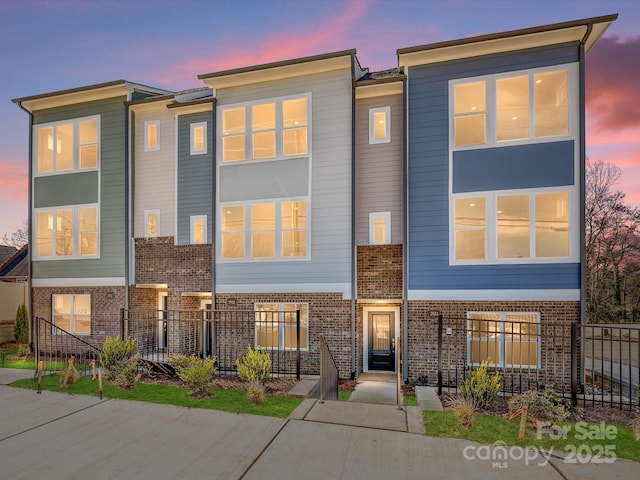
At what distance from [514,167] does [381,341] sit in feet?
19.7

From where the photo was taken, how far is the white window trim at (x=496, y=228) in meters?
8.85

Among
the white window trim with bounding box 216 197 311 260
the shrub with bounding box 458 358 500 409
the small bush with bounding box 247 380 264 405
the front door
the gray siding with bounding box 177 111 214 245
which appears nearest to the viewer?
the shrub with bounding box 458 358 500 409

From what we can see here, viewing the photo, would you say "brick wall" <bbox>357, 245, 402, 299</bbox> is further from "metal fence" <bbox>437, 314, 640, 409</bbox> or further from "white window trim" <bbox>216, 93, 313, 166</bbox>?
"white window trim" <bbox>216, 93, 313, 166</bbox>

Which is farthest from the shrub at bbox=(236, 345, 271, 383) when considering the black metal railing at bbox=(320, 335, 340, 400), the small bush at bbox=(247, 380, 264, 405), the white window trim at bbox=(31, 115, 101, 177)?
the white window trim at bbox=(31, 115, 101, 177)

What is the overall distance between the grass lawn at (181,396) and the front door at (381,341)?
396 cm

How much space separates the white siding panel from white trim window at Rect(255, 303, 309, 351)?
14.0ft

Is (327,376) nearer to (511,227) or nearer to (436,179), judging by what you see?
(436,179)

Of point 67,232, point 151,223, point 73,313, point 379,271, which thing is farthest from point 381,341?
point 67,232

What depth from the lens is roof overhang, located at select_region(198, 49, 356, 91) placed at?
1012 centimetres

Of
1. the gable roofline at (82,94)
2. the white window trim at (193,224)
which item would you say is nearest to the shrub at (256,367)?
the white window trim at (193,224)

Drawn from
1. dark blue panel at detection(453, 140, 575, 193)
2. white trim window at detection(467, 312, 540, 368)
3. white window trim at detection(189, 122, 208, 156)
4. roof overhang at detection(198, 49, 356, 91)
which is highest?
roof overhang at detection(198, 49, 356, 91)

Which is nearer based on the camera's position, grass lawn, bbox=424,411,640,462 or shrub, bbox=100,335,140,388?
grass lawn, bbox=424,411,640,462

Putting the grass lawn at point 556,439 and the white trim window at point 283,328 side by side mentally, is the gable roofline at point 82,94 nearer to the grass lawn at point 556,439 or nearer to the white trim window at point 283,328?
the white trim window at point 283,328

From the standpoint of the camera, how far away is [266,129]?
11023mm
